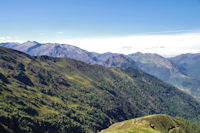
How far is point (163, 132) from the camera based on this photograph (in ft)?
650

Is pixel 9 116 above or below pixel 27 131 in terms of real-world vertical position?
above

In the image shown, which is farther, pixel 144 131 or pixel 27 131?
pixel 27 131

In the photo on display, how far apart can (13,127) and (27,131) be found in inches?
722

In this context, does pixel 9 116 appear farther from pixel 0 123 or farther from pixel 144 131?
pixel 144 131

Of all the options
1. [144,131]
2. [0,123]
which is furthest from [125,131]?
[0,123]

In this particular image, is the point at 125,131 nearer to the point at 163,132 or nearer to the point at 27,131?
the point at 163,132

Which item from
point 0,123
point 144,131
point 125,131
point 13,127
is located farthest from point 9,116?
point 144,131

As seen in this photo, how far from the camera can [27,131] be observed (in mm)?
197125

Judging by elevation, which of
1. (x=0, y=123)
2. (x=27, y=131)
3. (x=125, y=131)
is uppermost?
(x=0, y=123)

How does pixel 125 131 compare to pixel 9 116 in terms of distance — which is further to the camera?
pixel 9 116

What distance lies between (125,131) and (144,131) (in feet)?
70.0

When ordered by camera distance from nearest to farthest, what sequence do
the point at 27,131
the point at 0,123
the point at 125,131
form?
1. the point at 0,123
2. the point at 125,131
3. the point at 27,131

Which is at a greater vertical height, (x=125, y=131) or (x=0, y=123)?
(x=0, y=123)

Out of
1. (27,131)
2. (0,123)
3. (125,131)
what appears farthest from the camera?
(27,131)
